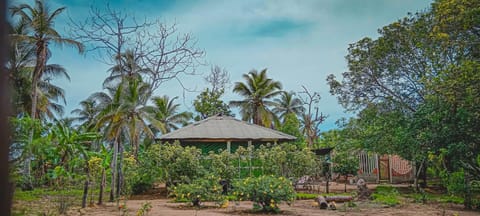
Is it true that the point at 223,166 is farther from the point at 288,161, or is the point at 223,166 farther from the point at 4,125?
the point at 4,125

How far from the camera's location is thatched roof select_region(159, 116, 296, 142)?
19.1 metres

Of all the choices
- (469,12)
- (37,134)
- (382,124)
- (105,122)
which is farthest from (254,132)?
(37,134)

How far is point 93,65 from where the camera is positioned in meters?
15.1

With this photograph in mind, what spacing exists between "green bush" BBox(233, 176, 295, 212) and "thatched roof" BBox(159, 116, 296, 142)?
9.07m

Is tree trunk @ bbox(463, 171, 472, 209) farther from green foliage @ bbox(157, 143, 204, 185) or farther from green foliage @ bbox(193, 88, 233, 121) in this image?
green foliage @ bbox(193, 88, 233, 121)

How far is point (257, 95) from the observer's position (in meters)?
29.0

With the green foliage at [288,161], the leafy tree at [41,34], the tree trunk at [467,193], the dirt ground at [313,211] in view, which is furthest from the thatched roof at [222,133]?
the tree trunk at [467,193]

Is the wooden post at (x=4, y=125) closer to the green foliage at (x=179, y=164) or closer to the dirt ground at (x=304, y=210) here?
the dirt ground at (x=304, y=210)

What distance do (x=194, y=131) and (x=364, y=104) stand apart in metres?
7.99

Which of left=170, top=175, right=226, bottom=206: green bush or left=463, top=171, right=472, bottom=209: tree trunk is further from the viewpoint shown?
left=170, top=175, right=226, bottom=206: green bush

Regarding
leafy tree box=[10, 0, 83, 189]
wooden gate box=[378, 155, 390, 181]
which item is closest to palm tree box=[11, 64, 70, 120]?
leafy tree box=[10, 0, 83, 189]

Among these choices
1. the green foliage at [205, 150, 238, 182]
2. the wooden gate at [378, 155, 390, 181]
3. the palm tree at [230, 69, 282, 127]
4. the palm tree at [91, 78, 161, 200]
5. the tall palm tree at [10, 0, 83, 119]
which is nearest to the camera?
the palm tree at [91, 78, 161, 200]

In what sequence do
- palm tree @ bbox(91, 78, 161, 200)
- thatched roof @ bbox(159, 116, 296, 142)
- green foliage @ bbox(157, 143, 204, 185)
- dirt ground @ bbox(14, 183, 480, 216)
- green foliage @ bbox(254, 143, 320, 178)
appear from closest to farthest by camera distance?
dirt ground @ bbox(14, 183, 480, 216) < palm tree @ bbox(91, 78, 161, 200) < green foliage @ bbox(157, 143, 204, 185) < green foliage @ bbox(254, 143, 320, 178) < thatched roof @ bbox(159, 116, 296, 142)

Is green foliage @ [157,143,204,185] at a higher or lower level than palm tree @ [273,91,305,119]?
lower
